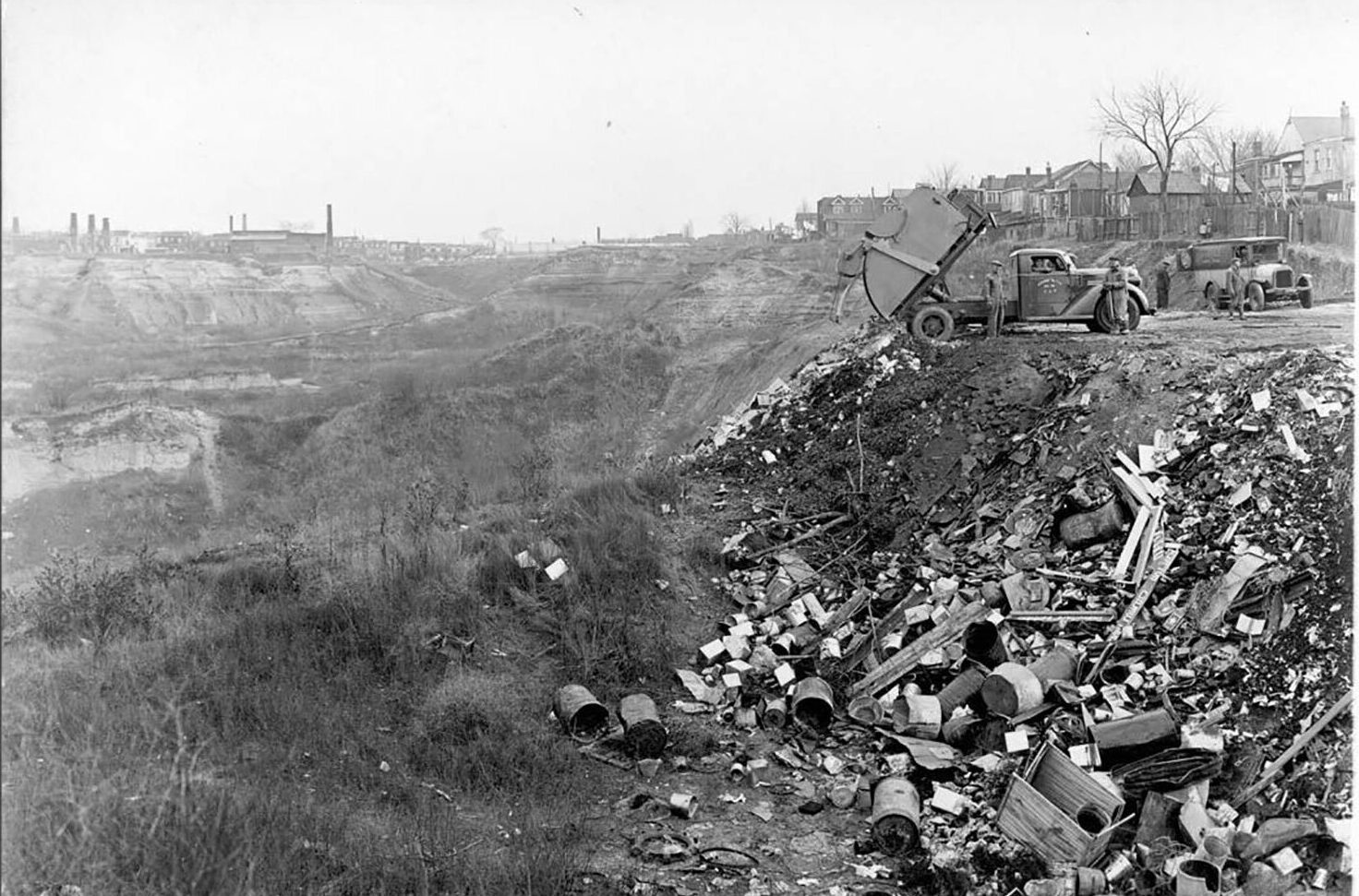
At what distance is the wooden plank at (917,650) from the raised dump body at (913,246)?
245 inches

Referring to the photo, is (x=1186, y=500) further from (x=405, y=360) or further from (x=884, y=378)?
(x=405, y=360)

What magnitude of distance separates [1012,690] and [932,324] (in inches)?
305

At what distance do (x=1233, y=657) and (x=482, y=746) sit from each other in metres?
5.28

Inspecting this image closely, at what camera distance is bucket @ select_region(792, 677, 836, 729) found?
841 centimetres

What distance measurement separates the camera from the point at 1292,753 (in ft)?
20.4

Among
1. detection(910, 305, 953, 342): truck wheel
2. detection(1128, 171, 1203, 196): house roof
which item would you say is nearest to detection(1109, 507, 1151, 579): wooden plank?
detection(910, 305, 953, 342): truck wheel

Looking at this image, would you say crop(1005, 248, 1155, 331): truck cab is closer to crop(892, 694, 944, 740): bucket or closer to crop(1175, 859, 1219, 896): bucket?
crop(892, 694, 944, 740): bucket

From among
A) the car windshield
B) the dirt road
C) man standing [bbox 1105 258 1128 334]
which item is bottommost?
the dirt road

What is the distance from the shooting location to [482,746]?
775 centimetres

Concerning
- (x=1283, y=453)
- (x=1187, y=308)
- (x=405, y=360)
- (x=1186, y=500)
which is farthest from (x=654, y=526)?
(x=405, y=360)

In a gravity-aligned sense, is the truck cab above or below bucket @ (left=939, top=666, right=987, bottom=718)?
above

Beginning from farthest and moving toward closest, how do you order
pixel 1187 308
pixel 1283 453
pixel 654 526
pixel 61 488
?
1. pixel 1187 308
2. pixel 61 488
3. pixel 654 526
4. pixel 1283 453

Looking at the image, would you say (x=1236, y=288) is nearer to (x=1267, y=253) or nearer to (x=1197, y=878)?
(x=1267, y=253)

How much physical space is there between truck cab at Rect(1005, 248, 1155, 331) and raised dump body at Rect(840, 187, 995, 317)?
117cm
